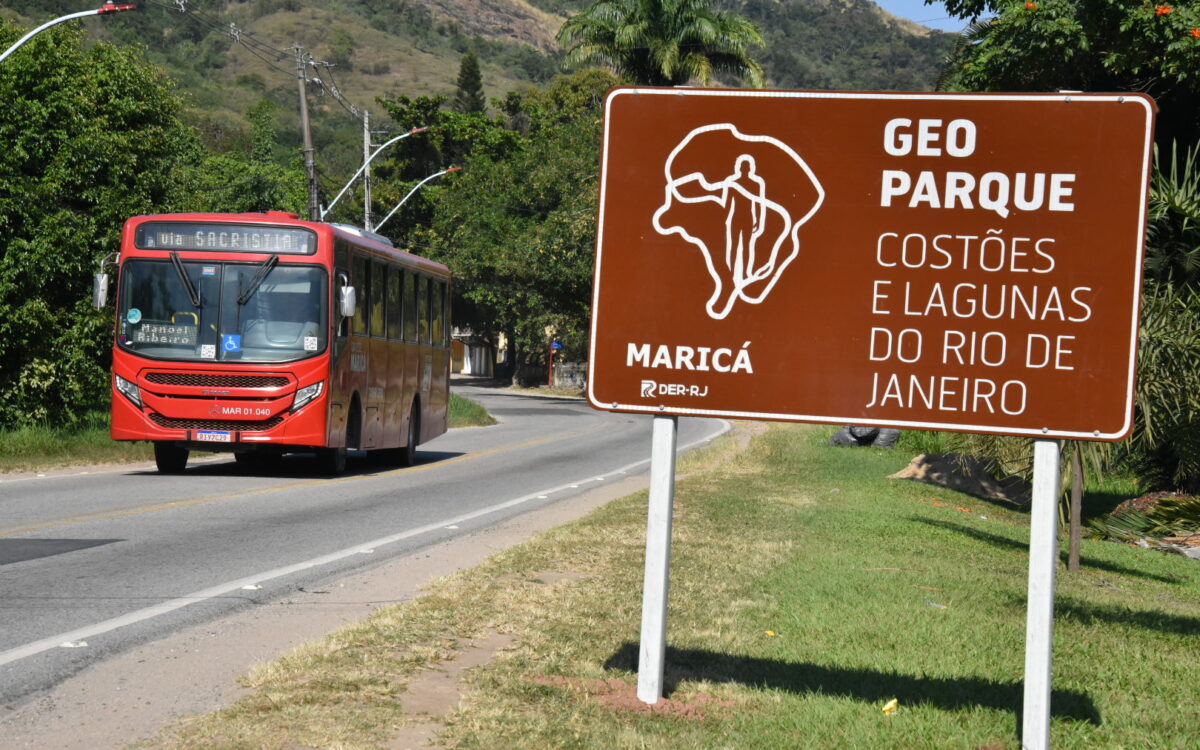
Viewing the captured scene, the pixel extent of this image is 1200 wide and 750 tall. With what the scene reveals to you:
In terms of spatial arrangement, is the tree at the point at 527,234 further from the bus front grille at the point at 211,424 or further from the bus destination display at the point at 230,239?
the bus front grille at the point at 211,424

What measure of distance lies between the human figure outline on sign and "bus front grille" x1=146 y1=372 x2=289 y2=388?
13.4m

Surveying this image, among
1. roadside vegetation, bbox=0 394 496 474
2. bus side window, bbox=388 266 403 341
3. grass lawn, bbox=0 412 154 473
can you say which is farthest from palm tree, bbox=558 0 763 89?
grass lawn, bbox=0 412 154 473

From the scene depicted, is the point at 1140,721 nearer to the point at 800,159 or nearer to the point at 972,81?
the point at 800,159

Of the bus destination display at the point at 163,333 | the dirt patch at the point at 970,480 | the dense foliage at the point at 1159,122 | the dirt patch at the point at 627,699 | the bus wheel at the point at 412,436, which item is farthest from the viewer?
the bus wheel at the point at 412,436

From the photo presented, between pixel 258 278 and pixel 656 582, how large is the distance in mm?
13909

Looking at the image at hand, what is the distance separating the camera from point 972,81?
22.9 m

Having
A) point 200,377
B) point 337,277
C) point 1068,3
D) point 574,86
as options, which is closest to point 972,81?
point 1068,3

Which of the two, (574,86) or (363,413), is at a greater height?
(574,86)

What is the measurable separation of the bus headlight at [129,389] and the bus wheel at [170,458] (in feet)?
4.38

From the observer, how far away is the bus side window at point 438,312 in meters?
25.3

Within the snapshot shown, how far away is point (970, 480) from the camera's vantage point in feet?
80.8

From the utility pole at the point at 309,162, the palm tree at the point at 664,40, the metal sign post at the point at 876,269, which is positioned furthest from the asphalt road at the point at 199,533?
the palm tree at the point at 664,40

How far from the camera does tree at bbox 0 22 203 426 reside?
74.7 feet

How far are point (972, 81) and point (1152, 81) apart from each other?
3.53m
